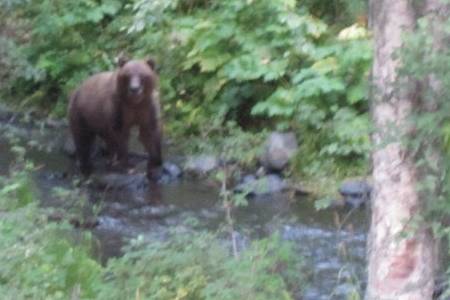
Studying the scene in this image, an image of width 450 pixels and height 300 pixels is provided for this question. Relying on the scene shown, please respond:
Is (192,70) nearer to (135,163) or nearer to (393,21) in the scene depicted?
(135,163)

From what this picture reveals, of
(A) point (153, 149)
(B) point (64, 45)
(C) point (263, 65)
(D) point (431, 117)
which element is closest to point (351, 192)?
(A) point (153, 149)

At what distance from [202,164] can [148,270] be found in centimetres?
578

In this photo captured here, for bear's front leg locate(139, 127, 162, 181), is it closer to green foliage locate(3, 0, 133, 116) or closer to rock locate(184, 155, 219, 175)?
rock locate(184, 155, 219, 175)

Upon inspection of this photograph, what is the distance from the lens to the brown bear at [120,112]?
496 inches

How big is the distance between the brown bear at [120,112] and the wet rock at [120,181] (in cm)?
17

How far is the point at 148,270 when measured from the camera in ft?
22.2

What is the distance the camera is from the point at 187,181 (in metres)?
12.3

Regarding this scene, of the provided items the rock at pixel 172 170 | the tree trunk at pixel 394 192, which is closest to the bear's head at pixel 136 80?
the rock at pixel 172 170

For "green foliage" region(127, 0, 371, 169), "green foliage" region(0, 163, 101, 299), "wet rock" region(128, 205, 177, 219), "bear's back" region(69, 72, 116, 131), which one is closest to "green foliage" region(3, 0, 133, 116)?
"green foliage" region(127, 0, 371, 169)

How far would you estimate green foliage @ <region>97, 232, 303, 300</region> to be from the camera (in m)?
6.45

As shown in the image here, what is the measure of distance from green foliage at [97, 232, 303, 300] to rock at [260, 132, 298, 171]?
5.05 metres

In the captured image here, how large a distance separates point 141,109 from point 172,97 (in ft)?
6.48

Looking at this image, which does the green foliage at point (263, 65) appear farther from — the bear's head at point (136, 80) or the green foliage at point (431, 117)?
the green foliage at point (431, 117)

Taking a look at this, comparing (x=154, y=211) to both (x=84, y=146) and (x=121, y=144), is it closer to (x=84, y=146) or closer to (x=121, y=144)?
(x=121, y=144)
